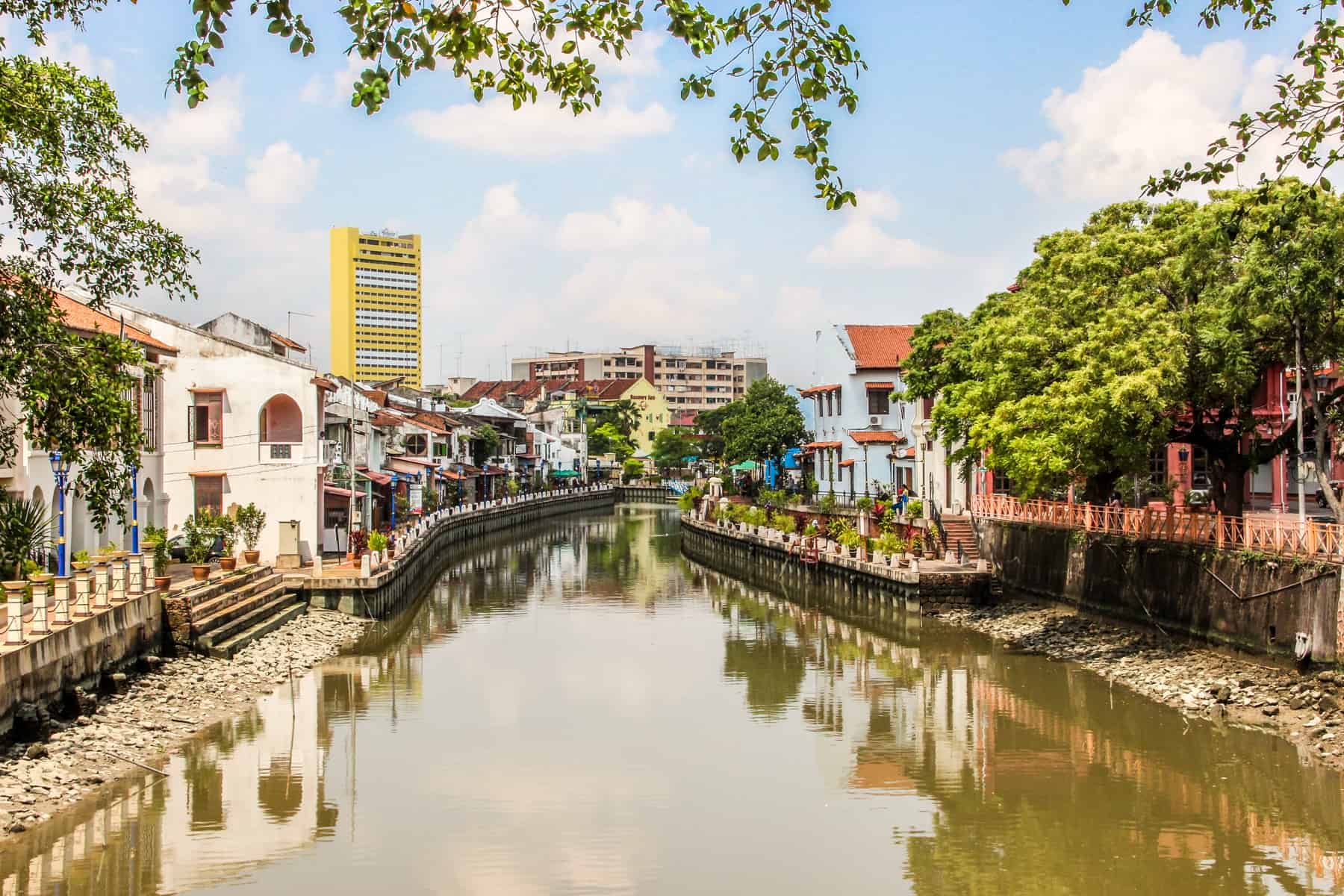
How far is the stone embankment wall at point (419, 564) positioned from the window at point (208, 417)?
5465 millimetres

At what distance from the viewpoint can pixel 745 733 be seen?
21.4m

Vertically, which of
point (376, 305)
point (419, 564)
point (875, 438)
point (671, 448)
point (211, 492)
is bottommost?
point (419, 564)

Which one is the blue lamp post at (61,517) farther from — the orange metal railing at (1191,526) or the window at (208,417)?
the orange metal railing at (1191,526)

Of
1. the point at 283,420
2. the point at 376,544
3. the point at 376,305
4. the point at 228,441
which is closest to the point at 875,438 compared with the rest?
the point at 376,544

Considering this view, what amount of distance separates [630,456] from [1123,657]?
343 feet

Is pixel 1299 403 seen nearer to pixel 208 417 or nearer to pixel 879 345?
pixel 208 417

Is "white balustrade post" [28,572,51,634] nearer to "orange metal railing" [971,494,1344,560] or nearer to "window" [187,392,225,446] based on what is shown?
"window" [187,392,225,446]

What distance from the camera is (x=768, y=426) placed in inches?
2768

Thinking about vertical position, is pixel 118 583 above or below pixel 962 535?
above

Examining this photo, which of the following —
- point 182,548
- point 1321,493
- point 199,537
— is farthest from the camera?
point 182,548

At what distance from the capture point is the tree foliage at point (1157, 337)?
831 inches

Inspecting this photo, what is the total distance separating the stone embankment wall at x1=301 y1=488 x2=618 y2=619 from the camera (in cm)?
3306

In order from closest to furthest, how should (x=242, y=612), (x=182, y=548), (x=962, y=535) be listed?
(x=242, y=612)
(x=182, y=548)
(x=962, y=535)

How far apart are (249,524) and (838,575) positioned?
702 inches
